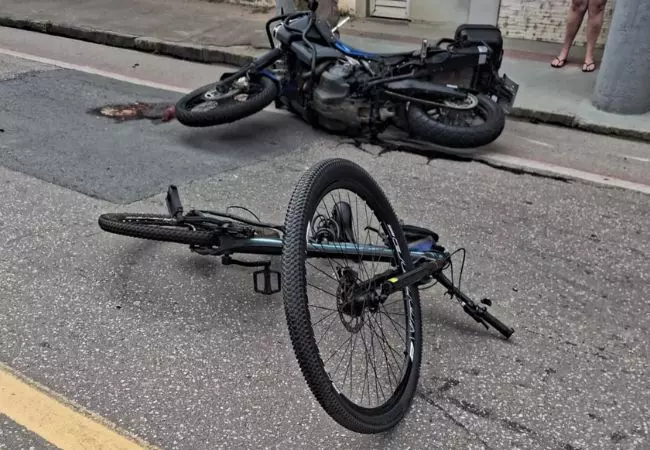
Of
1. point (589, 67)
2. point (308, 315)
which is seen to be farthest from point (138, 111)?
point (589, 67)

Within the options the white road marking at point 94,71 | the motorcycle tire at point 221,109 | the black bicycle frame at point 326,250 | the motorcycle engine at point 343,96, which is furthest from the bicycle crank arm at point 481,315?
the white road marking at point 94,71

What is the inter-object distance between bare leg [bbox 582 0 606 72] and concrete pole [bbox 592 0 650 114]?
115cm

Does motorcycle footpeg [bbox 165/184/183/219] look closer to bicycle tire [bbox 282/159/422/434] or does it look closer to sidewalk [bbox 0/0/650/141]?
bicycle tire [bbox 282/159/422/434]

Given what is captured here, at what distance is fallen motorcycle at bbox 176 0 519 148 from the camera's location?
5438 mm

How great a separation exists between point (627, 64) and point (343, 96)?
288cm

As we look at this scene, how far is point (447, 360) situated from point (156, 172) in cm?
292

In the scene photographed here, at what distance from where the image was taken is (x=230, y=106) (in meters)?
5.59

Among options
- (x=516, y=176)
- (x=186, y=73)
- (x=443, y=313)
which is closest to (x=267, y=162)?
(x=516, y=176)

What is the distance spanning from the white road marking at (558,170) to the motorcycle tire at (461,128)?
0.19 meters

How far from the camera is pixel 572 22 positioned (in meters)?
7.61

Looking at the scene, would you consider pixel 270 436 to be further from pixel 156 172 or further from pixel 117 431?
pixel 156 172

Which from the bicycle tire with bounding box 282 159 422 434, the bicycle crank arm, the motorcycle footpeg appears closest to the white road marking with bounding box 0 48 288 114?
the motorcycle footpeg

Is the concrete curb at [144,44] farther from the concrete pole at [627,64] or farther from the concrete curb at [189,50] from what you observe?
the concrete pole at [627,64]

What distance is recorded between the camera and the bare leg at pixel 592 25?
729cm
